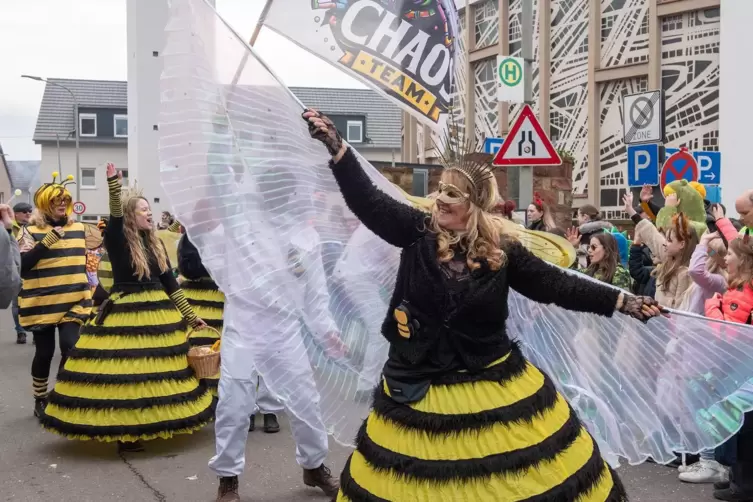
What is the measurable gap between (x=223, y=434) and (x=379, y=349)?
135cm

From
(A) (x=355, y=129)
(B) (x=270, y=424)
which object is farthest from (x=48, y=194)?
(A) (x=355, y=129)

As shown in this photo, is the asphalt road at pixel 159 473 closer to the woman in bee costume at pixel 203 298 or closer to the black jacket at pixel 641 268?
the woman in bee costume at pixel 203 298

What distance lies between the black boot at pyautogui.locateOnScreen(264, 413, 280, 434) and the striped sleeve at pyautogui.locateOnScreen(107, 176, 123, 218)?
Result: 2056 mm

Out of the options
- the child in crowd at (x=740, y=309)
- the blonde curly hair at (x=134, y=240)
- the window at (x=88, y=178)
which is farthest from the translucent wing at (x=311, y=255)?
the window at (x=88, y=178)

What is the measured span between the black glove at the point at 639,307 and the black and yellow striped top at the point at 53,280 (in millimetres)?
5415

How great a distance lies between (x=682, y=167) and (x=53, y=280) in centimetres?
671

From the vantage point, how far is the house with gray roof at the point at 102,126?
49656mm

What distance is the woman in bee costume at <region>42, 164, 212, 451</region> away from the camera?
5.79m

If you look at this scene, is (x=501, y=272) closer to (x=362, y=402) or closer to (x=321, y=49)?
(x=362, y=402)

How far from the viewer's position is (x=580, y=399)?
3688 millimetres

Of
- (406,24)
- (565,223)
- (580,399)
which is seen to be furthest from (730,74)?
(580,399)

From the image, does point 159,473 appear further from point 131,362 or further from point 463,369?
point 463,369

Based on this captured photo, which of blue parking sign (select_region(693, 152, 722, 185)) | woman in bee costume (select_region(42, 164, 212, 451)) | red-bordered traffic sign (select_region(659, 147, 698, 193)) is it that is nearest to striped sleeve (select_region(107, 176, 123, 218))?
woman in bee costume (select_region(42, 164, 212, 451))

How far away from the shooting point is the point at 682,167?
9.27 metres
